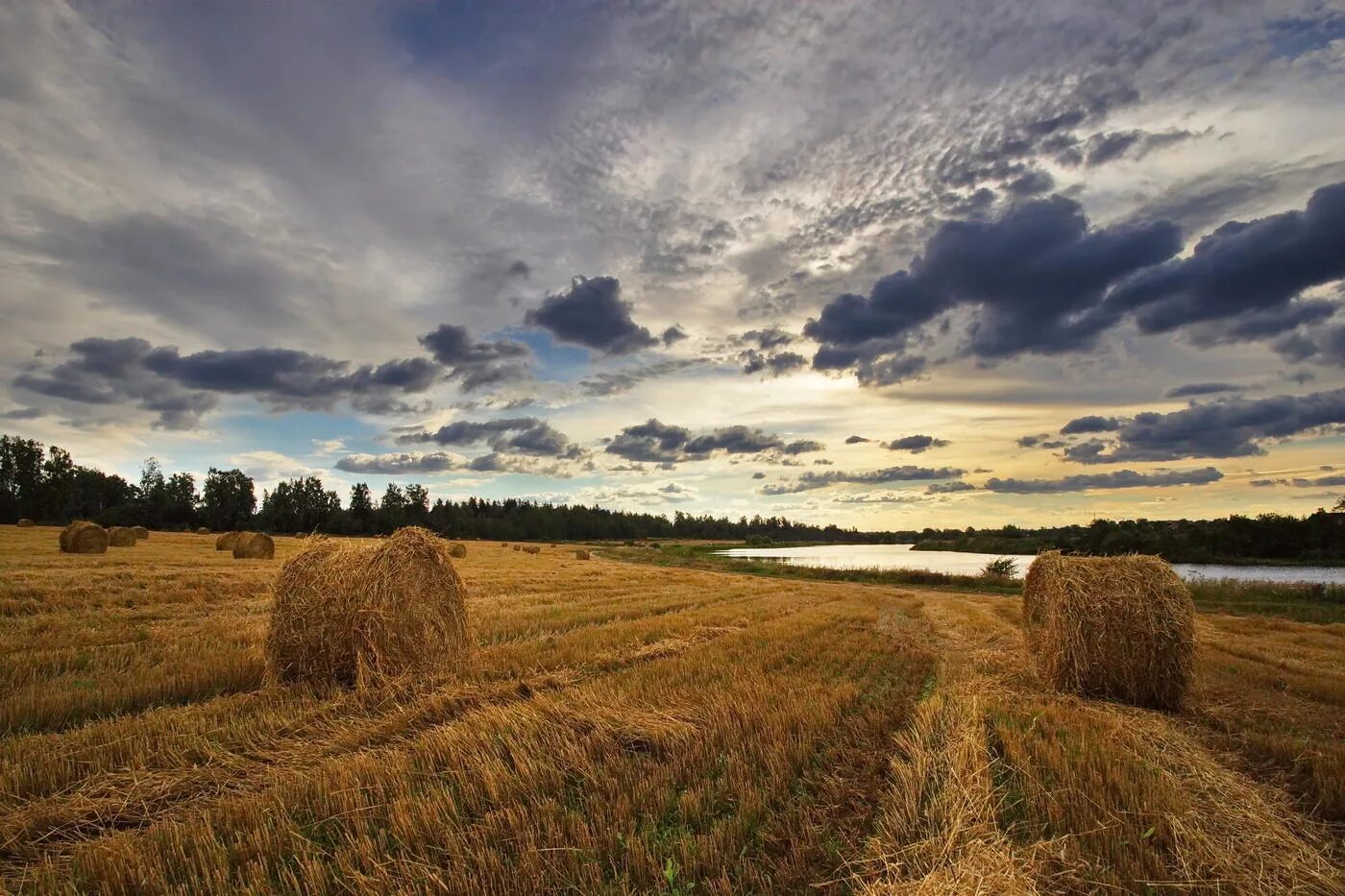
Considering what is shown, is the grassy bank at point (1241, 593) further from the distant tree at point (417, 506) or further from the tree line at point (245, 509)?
the distant tree at point (417, 506)

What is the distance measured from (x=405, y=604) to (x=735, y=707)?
539 centimetres

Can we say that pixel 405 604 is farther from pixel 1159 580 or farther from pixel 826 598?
pixel 826 598

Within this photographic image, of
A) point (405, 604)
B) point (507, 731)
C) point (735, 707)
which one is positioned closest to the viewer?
point (507, 731)

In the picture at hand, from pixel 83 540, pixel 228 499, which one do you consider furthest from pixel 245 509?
pixel 83 540

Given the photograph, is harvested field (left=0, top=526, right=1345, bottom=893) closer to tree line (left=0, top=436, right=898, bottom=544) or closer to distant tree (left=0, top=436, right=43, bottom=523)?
tree line (left=0, top=436, right=898, bottom=544)

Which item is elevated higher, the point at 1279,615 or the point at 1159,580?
the point at 1159,580

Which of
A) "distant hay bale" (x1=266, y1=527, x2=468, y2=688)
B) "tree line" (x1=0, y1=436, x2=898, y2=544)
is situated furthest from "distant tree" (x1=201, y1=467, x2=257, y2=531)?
"distant hay bale" (x1=266, y1=527, x2=468, y2=688)

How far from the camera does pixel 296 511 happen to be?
116 meters

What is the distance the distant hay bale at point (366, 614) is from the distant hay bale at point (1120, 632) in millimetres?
9491

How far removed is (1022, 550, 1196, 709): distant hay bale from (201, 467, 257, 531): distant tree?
12619cm

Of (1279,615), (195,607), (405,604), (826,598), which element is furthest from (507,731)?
(1279,615)

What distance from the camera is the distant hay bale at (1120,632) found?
9.27m

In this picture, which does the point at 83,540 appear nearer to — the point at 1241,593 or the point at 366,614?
the point at 366,614

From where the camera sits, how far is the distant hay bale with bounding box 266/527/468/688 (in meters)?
8.56
